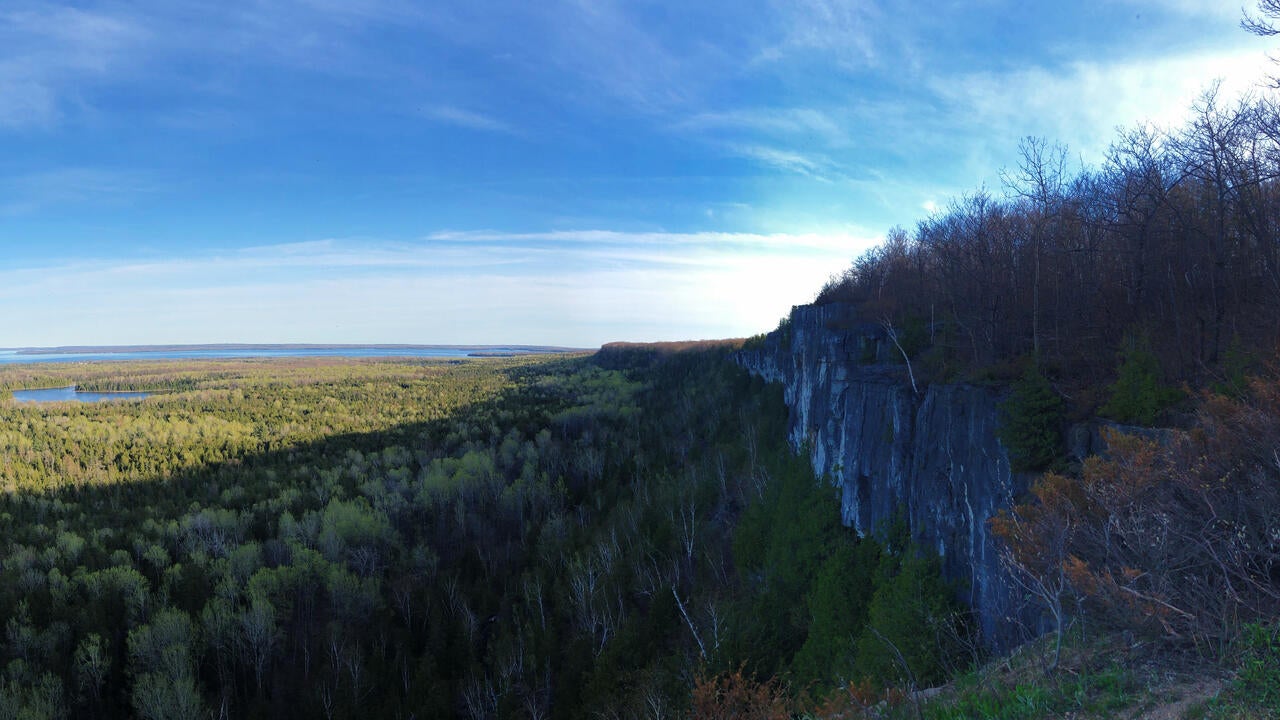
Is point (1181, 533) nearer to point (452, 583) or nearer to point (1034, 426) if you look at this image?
point (1034, 426)

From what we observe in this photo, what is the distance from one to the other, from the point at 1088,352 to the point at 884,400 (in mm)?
7751

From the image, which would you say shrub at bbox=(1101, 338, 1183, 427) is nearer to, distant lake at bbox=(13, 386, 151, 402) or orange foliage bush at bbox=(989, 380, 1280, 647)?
orange foliage bush at bbox=(989, 380, 1280, 647)

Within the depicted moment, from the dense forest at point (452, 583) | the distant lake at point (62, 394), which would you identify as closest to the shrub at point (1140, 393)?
the dense forest at point (452, 583)

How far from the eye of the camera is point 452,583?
131 feet

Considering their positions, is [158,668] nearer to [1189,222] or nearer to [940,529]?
[940,529]

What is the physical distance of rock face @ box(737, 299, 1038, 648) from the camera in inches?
596

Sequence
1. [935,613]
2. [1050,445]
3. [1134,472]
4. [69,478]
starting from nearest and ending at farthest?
[1134,472]
[1050,445]
[935,613]
[69,478]

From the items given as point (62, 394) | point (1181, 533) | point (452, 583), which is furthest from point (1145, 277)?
point (62, 394)

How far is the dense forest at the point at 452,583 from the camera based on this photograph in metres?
25.3

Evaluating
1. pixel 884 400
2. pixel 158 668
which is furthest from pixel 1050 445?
pixel 158 668

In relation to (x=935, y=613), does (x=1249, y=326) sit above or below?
above

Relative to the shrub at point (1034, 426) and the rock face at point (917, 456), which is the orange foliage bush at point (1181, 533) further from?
the shrub at point (1034, 426)

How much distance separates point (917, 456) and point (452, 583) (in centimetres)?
3350

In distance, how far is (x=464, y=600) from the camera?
38.5 metres
